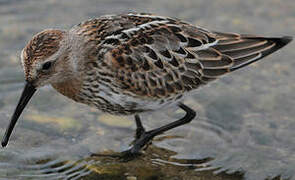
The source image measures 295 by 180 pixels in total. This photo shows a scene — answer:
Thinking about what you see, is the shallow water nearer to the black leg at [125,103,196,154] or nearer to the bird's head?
the black leg at [125,103,196,154]

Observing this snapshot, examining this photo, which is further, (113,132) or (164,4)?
(164,4)

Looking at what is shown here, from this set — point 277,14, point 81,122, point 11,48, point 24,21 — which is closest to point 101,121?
point 81,122

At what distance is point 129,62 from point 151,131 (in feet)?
4.43

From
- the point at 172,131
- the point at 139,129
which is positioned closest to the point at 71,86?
the point at 139,129

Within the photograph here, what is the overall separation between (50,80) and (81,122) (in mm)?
1533

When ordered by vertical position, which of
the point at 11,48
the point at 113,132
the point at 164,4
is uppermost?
the point at 164,4

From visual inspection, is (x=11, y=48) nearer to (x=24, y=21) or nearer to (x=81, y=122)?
(x=24, y=21)

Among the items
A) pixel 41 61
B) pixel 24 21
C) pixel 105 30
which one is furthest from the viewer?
pixel 24 21

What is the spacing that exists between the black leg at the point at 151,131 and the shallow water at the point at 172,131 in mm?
170

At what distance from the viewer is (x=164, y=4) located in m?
11.0

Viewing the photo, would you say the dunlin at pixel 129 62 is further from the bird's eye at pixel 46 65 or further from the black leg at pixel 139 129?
the black leg at pixel 139 129

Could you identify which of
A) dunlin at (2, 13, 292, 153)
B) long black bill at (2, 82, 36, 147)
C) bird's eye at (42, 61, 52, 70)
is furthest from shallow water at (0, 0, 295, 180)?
bird's eye at (42, 61, 52, 70)

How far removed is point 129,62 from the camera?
7.08 metres

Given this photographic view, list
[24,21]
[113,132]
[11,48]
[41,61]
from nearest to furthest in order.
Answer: [41,61], [113,132], [11,48], [24,21]
